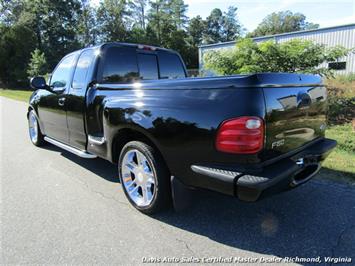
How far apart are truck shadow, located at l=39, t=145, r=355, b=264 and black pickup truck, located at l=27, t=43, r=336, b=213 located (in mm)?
469

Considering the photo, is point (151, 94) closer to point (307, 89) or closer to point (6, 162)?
point (307, 89)

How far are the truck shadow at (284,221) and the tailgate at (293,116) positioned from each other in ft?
2.68

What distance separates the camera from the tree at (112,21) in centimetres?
5469

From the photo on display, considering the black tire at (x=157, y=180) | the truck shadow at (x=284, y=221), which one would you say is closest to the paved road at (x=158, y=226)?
the truck shadow at (x=284, y=221)

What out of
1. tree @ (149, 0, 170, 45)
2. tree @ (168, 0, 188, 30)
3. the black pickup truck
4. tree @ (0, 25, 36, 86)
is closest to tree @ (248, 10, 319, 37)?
tree @ (168, 0, 188, 30)

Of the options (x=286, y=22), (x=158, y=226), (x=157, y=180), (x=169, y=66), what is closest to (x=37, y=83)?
(x=169, y=66)

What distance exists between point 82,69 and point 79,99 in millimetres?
508

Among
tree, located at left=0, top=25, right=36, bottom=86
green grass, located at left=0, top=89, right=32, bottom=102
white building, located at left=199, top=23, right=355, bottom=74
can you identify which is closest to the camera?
green grass, located at left=0, top=89, right=32, bottom=102

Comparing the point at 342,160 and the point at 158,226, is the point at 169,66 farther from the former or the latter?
the point at 342,160

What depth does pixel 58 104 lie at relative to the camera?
4.81 m

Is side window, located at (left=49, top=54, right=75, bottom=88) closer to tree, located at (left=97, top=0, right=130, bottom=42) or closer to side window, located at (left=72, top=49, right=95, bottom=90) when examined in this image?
side window, located at (left=72, top=49, right=95, bottom=90)

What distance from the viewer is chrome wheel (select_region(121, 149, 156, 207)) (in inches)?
129

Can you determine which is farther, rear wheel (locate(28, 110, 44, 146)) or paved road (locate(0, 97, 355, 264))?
rear wheel (locate(28, 110, 44, 146))

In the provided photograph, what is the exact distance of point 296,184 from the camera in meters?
2.83
